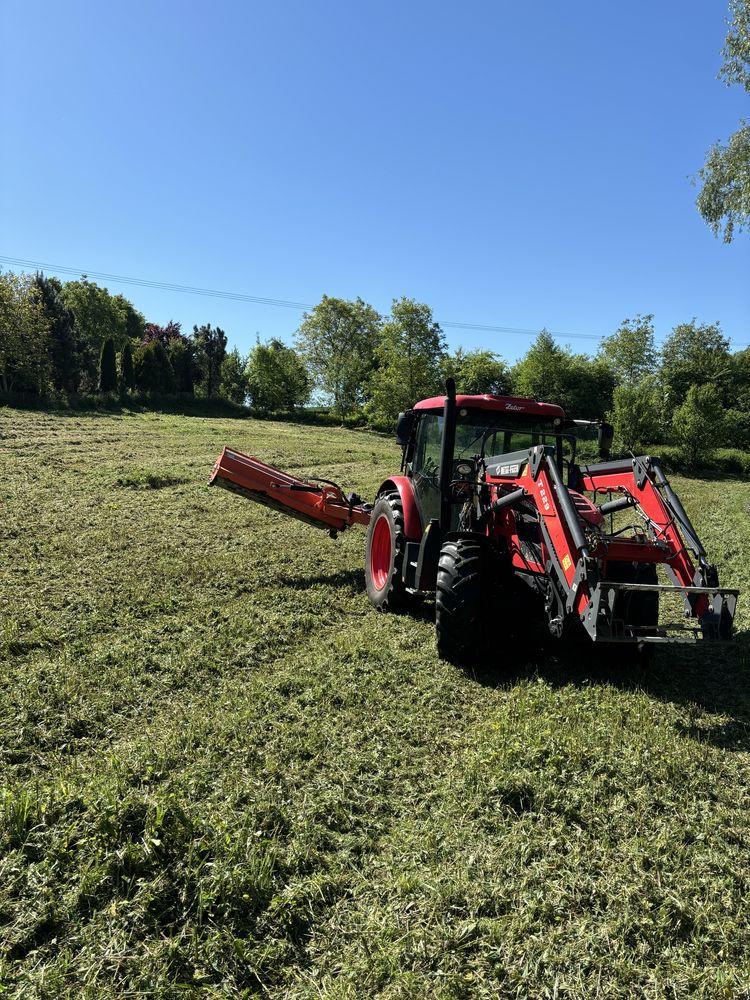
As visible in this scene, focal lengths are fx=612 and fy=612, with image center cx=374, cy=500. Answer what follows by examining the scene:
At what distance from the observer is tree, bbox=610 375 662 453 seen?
97.9ft

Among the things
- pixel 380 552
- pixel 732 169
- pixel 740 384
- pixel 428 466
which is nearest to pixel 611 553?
pixel 428 466

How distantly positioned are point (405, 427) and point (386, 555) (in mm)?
1580

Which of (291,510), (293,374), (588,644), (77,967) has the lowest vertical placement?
(77,967)

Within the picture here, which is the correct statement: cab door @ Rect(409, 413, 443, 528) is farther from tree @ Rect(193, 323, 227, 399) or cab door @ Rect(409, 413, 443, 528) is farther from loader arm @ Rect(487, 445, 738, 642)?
tree @ Rect(193, 323, 227, 399)

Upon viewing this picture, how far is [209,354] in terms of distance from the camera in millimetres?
51000

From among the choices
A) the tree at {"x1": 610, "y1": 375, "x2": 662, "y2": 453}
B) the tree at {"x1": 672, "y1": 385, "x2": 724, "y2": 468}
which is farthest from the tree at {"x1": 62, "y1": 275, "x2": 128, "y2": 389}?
the tree at {"x1": 672, "y1": 385, "x2": 724, "y2": 468}

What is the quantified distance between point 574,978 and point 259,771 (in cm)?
198

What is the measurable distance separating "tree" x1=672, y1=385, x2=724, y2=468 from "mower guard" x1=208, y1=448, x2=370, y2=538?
26330mm

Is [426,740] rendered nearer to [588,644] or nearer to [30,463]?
[588,644]

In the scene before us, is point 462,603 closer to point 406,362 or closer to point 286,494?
point 286,494

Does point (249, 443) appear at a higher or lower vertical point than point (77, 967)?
higher

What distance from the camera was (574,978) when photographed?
7.84 ft

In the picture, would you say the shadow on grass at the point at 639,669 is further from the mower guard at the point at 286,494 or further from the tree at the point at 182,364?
the tree at the point at 182,364

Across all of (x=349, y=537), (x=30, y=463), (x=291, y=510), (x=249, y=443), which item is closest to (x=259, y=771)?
(x=291, y=510)
